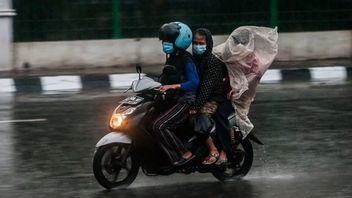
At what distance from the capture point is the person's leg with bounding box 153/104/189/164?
22.3ft

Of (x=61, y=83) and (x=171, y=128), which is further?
(x=61, y=83)

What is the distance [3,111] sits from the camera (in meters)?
11.3

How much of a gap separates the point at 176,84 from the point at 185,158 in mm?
650

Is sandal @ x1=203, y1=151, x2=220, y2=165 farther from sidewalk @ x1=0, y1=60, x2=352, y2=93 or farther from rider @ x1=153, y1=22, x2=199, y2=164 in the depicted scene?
sidewalk @ x1=0, y1=60, x2=352, y2=93

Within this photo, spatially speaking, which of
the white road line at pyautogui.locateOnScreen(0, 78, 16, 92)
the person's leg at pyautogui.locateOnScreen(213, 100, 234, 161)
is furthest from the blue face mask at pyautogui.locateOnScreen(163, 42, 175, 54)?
the white road line at pyautogui.locateOnScreen(0, 78, 16, 92)

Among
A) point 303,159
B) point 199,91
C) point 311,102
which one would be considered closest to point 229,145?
point 199,91

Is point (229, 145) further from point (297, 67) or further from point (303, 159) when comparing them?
point (297, 67)

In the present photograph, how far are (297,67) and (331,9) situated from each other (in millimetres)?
1925

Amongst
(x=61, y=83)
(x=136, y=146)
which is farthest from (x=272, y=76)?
(x=136, y=146)

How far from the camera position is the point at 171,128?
22.5ft

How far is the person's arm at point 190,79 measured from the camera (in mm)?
6824

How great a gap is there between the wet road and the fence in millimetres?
2440

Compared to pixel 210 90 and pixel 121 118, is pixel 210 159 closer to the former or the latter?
Result: pixel 210 90

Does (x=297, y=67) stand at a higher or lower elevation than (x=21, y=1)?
lower
